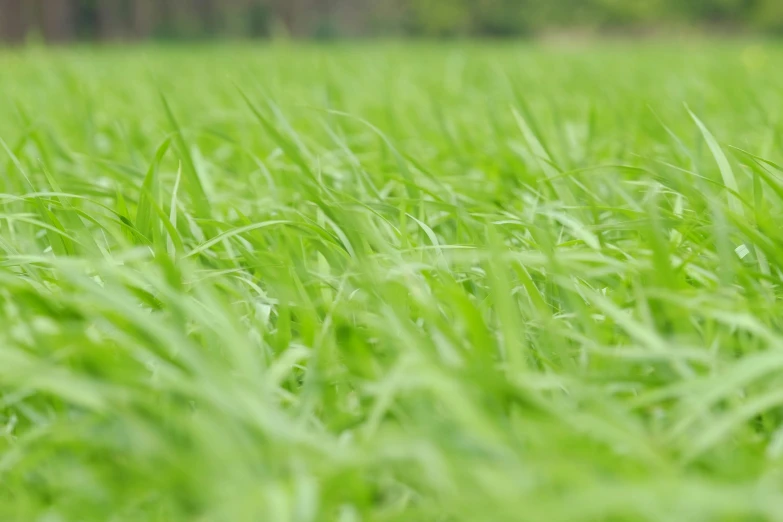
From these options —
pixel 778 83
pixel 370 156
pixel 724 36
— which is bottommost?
pixel 724 36

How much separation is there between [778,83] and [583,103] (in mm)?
1079

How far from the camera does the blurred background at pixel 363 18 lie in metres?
13.1

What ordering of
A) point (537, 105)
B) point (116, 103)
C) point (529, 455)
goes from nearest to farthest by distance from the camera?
point (529, 455), point (116, 103), point (537, 105)

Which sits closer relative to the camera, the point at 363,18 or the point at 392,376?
the point at 392,376

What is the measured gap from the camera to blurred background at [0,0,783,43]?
13.1 metres

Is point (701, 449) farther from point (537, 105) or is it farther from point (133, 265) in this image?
point (537, 105)

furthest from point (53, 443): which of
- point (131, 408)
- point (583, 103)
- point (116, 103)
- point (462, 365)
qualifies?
point (583, 103)

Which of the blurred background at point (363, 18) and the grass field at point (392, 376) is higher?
the grass field at point (392, 376)

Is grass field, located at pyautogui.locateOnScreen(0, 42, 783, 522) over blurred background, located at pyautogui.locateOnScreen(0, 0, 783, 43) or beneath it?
over

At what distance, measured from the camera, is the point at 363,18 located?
15953 millimetres

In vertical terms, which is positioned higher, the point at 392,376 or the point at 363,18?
the point at 392,376

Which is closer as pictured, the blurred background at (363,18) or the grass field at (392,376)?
the grass field at (392,376)

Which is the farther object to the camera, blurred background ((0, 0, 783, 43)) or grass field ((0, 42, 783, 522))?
blurred background ((0, 0, 783, 43))

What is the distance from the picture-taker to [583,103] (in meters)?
2.79
